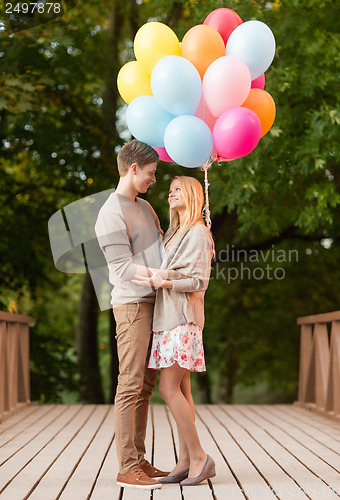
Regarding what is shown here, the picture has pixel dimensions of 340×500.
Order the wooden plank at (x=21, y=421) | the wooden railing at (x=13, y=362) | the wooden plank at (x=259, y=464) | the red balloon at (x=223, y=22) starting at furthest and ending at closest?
the wooden railing at (x=13, y=362), the wooden plank at (x=21, y=421), the red balloon at (x=223, y=22), the wooden plank at (x=259, y=464)

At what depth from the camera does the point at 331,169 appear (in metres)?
7.41

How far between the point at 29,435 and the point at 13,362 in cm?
135

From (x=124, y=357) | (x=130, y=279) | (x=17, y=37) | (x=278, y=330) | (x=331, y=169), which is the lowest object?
(x=278, y=330)

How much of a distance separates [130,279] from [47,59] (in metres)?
5.57

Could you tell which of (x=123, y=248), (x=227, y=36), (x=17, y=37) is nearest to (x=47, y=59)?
(x=17, y=37)

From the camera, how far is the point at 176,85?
10.1 ft

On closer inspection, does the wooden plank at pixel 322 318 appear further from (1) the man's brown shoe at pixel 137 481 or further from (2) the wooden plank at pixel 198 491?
(1) the man's brown shoe at pixel 137 481

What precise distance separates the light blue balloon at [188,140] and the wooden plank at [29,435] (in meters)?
1.91

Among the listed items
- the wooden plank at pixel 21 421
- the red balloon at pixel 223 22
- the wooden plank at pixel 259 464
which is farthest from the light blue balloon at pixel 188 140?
the wooden plank at pixel 21 421

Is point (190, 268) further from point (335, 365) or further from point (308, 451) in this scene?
point (335, 365)

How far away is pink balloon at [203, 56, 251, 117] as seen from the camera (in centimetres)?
313

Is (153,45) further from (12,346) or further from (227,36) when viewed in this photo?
(12,346)

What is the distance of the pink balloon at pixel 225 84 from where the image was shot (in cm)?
313

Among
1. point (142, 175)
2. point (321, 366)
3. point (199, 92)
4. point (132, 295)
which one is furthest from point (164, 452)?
point (321, 366)
